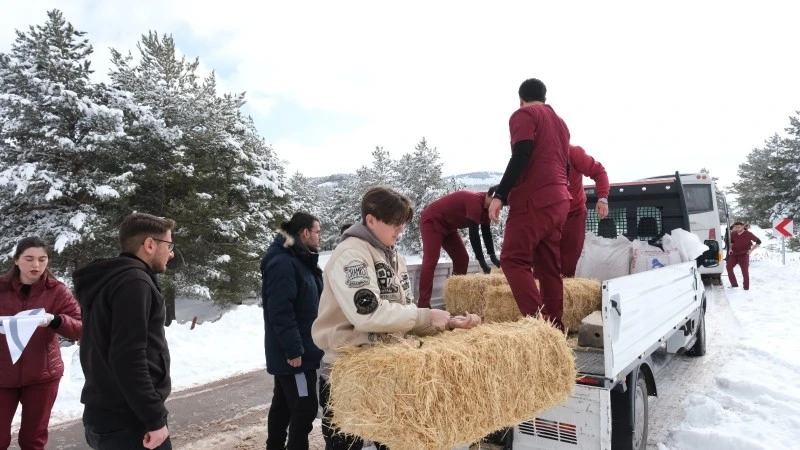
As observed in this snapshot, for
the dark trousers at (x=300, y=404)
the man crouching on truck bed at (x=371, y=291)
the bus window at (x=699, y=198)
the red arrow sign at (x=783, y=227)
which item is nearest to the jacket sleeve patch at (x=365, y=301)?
the man crouching on truck bed at (x=371, y=291)

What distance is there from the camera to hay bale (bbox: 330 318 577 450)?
183 centimetres

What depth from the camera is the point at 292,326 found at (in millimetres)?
3379

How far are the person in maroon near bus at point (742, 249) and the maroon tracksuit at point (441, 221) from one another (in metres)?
12.4

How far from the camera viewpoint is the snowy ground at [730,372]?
13.6ft

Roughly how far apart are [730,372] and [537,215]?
14.8 ft

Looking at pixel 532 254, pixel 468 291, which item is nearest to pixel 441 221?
pixel 468 291

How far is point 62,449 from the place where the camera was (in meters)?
4.36

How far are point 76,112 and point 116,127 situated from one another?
4.36 ft

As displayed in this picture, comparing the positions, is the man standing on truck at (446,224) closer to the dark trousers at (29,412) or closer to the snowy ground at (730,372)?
the snowy ground at (730,372)

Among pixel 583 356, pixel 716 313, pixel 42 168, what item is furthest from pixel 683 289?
pixel 42 168

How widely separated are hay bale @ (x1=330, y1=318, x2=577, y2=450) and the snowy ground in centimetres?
257

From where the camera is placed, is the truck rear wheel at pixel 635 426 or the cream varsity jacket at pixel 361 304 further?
the truck rear wheel at pixel 635 426

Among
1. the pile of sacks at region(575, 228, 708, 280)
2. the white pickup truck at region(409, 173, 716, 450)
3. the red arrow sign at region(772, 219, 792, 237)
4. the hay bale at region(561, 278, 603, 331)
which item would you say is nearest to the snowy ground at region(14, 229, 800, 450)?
the white pickup truck at region(409, 173, 716, 450)

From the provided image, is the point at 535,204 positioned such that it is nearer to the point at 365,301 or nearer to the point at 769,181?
the point at 365,301
